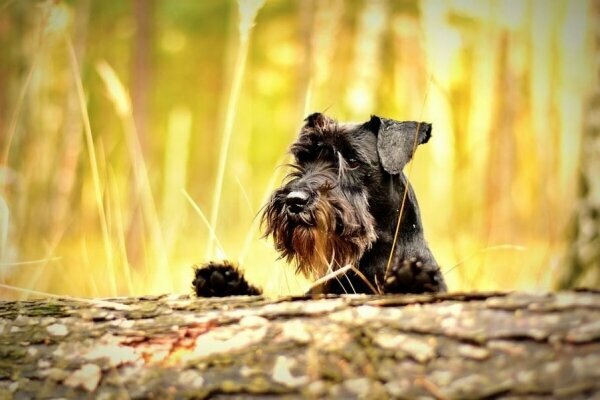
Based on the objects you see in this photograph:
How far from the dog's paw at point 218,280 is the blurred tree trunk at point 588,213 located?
197 centimetres

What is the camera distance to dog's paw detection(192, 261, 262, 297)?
2.79 metres

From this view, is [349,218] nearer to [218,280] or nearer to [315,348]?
[218,280]

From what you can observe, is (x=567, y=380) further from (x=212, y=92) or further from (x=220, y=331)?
(x=212, y=92)

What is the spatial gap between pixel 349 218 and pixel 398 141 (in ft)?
1.56

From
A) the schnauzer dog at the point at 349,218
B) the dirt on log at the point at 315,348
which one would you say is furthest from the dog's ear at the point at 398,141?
the dirt on log at the point at 315,348

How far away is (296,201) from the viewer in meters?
3.00

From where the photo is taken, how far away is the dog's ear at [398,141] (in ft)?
10.2

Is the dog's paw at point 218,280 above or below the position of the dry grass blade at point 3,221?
below

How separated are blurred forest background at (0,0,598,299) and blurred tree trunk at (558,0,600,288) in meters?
0.12

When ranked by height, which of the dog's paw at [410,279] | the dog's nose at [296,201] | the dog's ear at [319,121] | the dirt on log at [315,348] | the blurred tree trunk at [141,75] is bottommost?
the dirt on log at [315,348]

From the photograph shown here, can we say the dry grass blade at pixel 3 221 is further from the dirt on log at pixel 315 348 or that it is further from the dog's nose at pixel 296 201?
the dog's nose at pixel 296 201

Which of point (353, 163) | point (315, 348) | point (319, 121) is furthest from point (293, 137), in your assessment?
point (315, 348)

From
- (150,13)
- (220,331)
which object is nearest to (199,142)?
(150,13)

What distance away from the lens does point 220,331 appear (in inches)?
78.6
